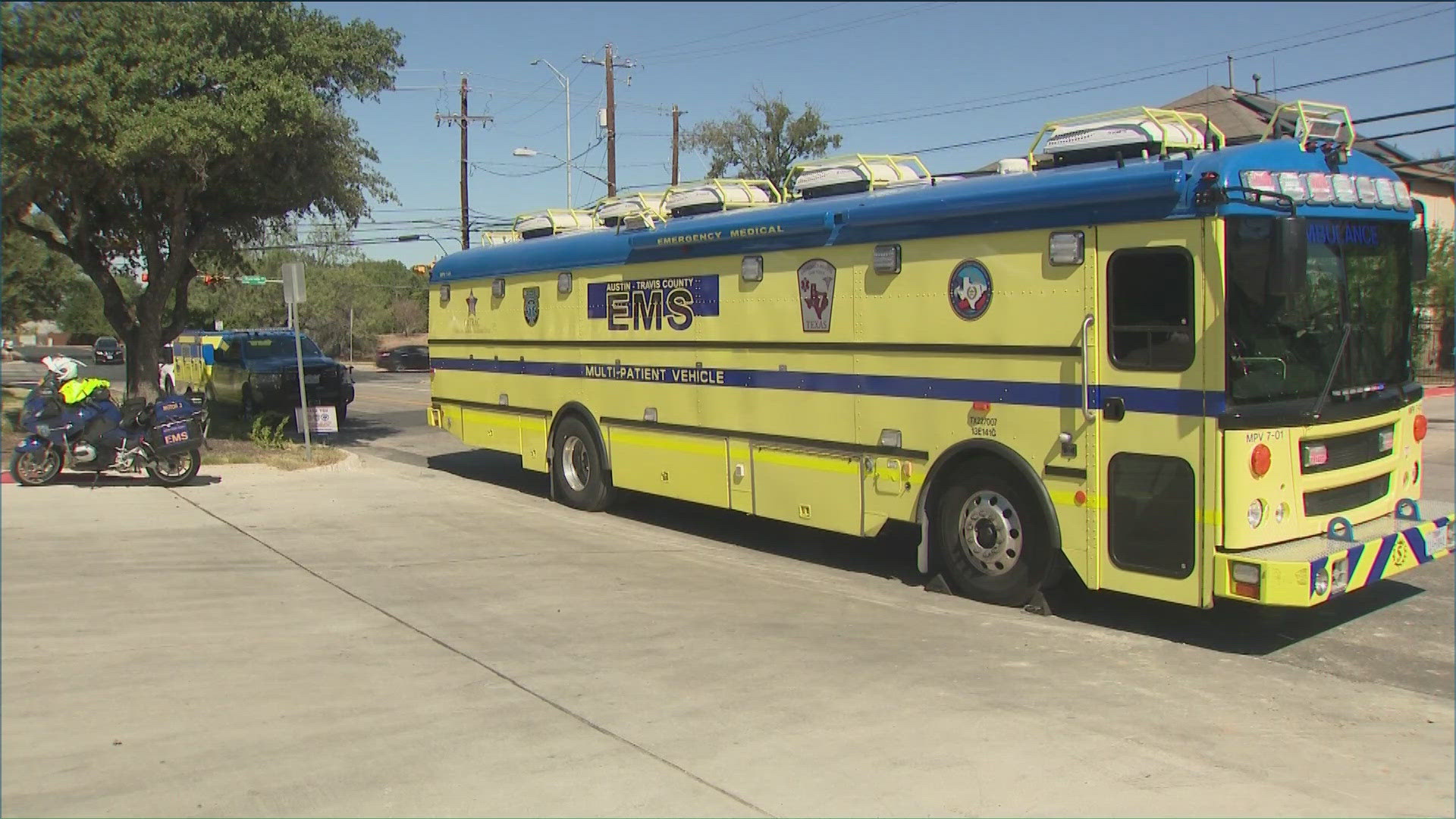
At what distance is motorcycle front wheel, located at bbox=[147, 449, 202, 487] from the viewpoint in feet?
42.5

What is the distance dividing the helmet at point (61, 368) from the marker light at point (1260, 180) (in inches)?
493

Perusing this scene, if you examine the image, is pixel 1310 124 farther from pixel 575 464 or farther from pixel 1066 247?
pixel 575 464

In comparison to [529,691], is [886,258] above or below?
above

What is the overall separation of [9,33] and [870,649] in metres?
12.8

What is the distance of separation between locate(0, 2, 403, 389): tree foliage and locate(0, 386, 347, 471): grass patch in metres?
1.75

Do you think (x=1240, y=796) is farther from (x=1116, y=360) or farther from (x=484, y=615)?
(x=484, y=615)

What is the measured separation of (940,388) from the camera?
7.97 metres

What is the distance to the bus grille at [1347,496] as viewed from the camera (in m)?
6.79

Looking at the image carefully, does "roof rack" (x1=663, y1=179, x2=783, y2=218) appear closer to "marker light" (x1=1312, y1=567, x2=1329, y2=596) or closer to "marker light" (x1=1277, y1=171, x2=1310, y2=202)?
"marker light" (x1=1277, y1=171, x2=1310, y2=202)

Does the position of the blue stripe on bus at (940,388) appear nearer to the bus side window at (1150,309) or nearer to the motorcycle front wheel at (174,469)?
the bus side window at (1150,309)

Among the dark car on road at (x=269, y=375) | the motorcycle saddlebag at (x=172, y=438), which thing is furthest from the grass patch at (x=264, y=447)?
the motorcycle saddlebag at (x=172, y=438)

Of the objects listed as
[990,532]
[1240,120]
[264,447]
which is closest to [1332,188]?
[990,532]

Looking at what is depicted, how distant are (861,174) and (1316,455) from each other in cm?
407

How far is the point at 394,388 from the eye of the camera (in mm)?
36344
